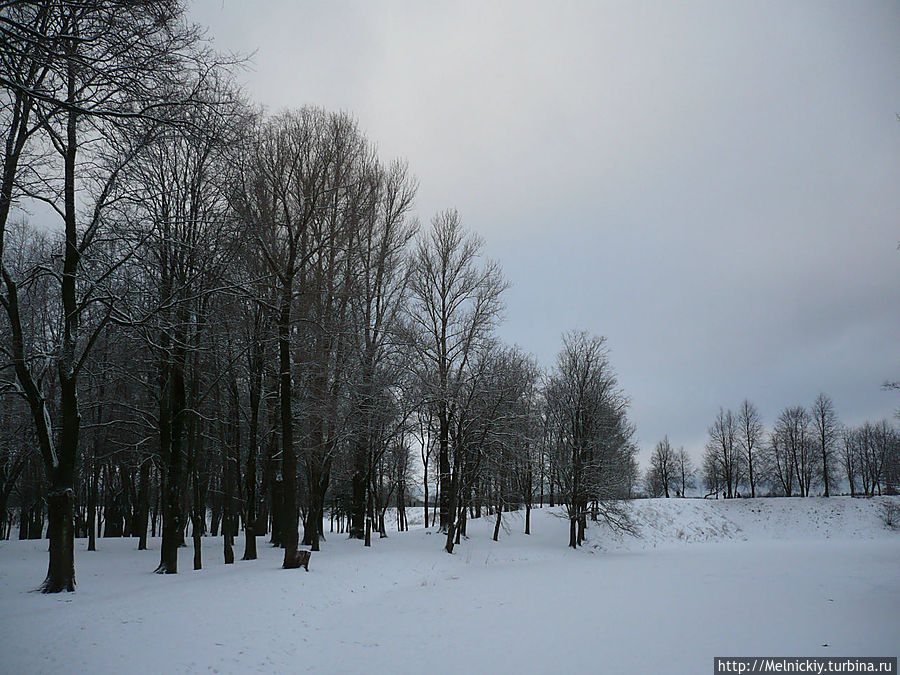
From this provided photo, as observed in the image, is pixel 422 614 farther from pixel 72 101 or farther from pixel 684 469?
pixel 684 469

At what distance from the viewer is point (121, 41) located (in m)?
5.36

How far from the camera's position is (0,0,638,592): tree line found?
6352 mm

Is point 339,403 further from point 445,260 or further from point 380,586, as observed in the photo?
point 445,260

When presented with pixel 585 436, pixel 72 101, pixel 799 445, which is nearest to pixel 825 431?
pixel 799 445

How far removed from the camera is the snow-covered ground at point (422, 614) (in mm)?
7918

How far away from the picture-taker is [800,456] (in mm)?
64375

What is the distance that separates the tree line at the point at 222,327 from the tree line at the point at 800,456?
3842 cm

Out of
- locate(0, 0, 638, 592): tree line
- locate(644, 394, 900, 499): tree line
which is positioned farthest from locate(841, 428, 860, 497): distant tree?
locate(0, 0, 638, 592): tree line

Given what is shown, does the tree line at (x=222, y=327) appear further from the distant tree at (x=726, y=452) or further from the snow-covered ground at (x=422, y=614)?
the distant tree at (x=726, y=452)

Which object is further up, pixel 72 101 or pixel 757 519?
pixel 72 101

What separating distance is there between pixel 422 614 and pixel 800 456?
67.7m

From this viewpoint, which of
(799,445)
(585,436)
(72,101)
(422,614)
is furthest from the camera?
(799,445)

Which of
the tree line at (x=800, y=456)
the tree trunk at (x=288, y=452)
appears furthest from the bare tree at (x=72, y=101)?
the tree line at (x=800, y=456)

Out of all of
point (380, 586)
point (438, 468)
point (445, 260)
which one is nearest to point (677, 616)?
point (380, 586)
